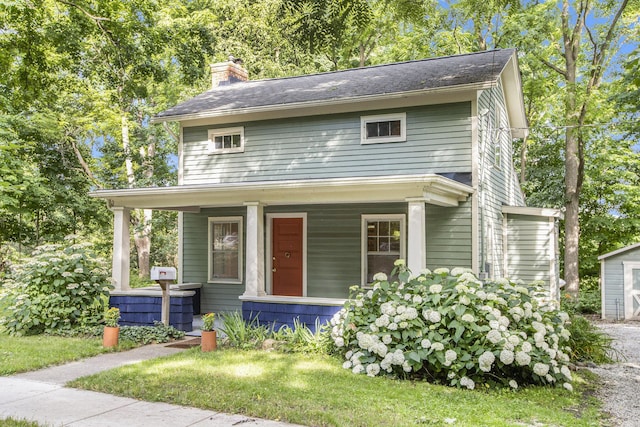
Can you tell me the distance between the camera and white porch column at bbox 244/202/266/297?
8.67 meters

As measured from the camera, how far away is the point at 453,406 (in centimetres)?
493

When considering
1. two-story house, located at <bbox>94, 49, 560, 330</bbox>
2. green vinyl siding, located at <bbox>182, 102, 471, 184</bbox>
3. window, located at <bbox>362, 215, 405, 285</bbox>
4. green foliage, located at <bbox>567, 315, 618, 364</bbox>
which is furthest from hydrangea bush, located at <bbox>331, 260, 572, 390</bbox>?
green vinyl siding, located at <bbox>182, 102, 471, 184</bbox>

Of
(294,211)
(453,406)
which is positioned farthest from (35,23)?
(453,406)

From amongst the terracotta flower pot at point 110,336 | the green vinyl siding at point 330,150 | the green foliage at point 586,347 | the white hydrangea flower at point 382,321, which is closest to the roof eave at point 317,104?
the green vinyl siding at point 330,150

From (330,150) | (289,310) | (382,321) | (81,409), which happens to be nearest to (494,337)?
(382,321)

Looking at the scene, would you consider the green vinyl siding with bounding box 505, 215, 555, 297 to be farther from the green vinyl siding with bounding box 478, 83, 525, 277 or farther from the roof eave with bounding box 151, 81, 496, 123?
the roof eave with bounding box 151, 81, 496, 123

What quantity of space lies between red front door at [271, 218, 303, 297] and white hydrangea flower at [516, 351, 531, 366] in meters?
5.76

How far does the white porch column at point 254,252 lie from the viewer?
341 inches

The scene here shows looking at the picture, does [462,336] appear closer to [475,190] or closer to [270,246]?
[475,190]

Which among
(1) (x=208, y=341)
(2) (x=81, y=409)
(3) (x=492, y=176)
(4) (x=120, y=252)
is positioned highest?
(3) (x=492, y=176)

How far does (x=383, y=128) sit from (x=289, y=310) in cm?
424

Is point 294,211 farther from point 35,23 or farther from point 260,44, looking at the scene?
point 260,44

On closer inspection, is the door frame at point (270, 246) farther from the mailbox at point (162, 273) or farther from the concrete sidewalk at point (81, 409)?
the concrete sidewalk at point (81, 409)

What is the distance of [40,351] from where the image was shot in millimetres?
7312
